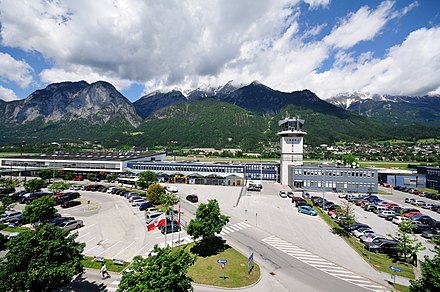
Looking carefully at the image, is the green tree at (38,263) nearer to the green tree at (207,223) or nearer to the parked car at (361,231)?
the green tree at (207,223)

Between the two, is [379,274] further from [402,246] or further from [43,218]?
[43,218]

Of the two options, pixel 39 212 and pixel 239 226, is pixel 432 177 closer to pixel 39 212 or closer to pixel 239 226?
pixel 239 226

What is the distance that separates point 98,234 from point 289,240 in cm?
2292

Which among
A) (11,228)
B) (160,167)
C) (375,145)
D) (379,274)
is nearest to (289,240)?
(379,274)

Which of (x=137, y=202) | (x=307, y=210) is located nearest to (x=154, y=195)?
(x=137, y=202)

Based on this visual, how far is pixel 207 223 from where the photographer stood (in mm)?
22188

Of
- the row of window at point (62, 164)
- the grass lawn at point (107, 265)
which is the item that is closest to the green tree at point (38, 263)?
the grass lawn at point (107, 265)

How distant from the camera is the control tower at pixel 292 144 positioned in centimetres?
6041

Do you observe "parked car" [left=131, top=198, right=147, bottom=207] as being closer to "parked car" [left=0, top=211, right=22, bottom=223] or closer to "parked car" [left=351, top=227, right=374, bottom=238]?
"parked car" [left=0, top=211, right=22, bottom=223]

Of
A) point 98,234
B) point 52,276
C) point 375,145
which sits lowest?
point 98,234

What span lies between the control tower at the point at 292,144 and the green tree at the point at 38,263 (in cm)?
5346

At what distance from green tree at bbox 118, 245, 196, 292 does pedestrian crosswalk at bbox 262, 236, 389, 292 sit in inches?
536

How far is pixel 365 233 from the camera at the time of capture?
92.2 feet

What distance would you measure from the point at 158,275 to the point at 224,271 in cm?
953
